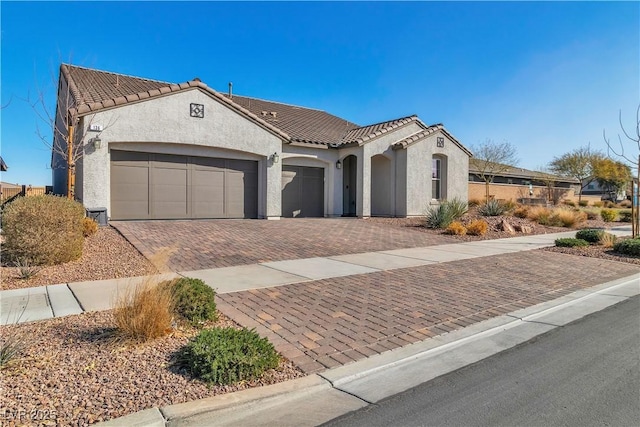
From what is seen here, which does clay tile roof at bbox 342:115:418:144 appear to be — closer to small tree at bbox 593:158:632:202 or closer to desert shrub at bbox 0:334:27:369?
desert shrub at bbox 0:334:27:369

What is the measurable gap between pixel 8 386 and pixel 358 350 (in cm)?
330

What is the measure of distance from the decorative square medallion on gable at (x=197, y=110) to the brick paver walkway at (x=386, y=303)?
34.6 feet

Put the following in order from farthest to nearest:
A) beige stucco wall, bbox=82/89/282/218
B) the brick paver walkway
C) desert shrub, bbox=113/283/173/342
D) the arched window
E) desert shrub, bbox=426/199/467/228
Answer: the arched window → desert shrub, bbox=426/199/467/228 → beige stucco wall, bbox=82/89/282/218 → the brick paver walkway → desert shrub, bbox=113/283/173/342

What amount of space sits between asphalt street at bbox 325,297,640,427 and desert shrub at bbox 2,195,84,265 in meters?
7.55

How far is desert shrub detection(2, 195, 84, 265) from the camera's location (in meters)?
8.13

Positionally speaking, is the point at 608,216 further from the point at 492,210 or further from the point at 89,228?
the point at 89,228

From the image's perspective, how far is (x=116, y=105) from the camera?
1423 cm

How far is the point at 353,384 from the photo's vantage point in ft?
13.0

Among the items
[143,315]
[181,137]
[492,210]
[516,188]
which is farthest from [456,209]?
[516,188]

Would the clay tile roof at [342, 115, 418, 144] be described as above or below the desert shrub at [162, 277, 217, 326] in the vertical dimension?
above

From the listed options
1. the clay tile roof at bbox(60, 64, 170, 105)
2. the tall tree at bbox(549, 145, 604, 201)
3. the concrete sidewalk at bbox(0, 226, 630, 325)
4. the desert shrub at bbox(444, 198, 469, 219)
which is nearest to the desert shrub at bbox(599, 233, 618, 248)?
the concrete sidewalk at bbox(0, 226, 630, 325)

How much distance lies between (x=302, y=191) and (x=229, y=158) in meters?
4.54

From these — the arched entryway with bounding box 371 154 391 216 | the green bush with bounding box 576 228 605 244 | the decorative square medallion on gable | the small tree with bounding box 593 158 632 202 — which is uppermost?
the small tree with bounding box 593 158 632 202

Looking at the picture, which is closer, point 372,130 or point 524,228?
point 524,228
